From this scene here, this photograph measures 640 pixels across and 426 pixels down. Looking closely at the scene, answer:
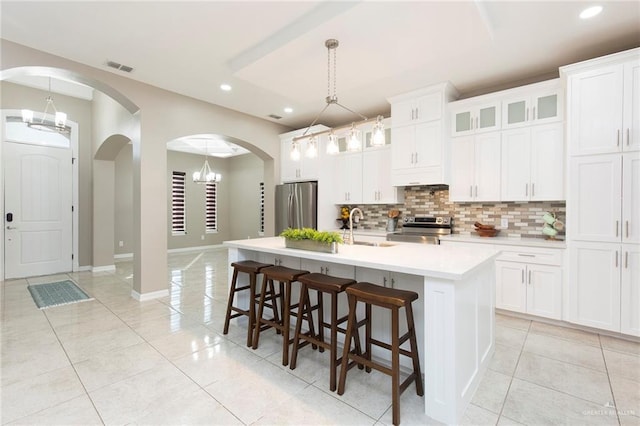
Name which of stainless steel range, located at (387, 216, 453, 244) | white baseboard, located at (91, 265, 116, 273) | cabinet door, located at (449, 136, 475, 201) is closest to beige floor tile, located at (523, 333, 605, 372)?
stainless steel range, located at (387, 216, 453, 244)

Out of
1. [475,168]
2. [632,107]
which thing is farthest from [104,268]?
[632,107]

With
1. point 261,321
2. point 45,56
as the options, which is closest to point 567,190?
point 261,321

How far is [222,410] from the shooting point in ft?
6.19

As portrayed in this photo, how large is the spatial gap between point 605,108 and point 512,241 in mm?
1594

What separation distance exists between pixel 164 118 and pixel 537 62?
192 inches

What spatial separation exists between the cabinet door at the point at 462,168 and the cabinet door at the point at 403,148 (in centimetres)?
55

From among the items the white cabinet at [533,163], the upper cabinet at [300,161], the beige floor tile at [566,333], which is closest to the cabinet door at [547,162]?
the white cabinet at [533,163]

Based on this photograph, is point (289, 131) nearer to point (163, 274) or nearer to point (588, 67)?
point (163, 274)

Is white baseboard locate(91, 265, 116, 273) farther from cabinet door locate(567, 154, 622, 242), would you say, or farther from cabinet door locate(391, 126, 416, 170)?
cabinet door locate(567, 154, 622, 242)

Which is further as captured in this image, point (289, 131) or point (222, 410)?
point (289, 131)

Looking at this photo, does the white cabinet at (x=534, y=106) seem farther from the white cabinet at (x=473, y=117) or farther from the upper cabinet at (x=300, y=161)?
the upper cabinet at (x=300, y=161)

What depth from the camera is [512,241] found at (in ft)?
11.6

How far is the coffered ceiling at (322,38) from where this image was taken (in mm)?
2490

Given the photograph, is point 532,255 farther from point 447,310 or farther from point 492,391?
point 447,310
